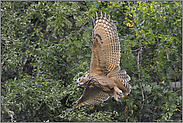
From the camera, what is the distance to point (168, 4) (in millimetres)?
4176

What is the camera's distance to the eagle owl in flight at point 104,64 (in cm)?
208

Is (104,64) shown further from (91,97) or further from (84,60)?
(84,60)

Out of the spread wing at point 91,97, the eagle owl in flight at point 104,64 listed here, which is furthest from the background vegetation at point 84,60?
the eagle owl in flight at point 104,64

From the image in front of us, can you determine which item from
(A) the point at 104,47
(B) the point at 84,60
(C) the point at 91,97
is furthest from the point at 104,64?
(B) the point at 84,60

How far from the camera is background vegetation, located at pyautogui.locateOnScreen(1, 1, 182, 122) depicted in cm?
382

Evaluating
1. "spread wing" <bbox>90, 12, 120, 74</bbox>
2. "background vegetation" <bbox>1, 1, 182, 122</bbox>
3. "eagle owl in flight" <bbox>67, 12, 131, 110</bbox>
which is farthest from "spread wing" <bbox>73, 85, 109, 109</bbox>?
"background vegetation" <bbox>1, 1, 182, 122</bbox>

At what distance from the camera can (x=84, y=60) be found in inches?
156

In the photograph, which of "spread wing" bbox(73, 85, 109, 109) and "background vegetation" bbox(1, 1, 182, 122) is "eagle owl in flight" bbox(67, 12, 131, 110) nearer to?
"spread wing" bbox(73, 85, 109, 109)

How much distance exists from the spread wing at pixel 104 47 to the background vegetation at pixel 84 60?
1.47 m

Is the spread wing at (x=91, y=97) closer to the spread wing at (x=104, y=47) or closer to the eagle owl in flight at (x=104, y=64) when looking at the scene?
the eagle owl in flight at (x=104, y=64)

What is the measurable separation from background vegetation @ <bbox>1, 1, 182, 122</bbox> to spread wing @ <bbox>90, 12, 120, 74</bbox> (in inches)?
57.7

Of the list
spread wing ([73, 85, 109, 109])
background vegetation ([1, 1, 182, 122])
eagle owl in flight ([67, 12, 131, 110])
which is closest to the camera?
eagle owl in flight ([67, 12, 131, 110])

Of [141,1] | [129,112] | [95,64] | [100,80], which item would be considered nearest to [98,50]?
[95,64]

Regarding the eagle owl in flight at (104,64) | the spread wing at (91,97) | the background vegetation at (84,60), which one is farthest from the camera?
the background vegetation at (84,60)
